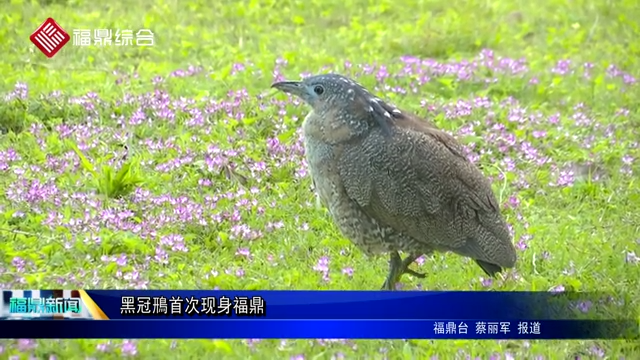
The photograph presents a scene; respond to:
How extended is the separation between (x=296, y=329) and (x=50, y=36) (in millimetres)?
1266

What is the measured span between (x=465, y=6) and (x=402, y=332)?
4.24 feet

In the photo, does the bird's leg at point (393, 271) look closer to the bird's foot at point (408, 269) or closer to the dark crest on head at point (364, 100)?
the bird's foot at point (408, 269)

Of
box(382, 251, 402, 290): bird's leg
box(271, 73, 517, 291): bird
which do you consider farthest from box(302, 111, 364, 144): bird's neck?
box(382, 251, 402, 290): bird's leg

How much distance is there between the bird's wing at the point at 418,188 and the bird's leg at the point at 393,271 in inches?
4.6

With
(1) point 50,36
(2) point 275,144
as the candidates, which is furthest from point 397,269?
(1) point 50,36

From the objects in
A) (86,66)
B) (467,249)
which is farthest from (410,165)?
(86,66)

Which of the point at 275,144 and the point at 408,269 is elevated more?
the point at 275,144

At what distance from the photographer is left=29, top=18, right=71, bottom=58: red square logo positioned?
3.50 metres

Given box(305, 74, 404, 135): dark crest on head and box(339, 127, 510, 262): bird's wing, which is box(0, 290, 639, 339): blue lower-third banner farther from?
box(305, 74, 404, 135): dark crest on head

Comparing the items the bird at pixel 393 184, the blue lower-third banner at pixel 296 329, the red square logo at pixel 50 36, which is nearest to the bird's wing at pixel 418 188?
the bird at pixel 393 184

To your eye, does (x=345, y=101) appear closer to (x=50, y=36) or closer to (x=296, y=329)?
(x=296, y=329)

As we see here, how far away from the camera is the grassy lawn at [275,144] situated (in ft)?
11.2

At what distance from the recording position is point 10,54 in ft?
11.7

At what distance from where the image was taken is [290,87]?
3564 mm
